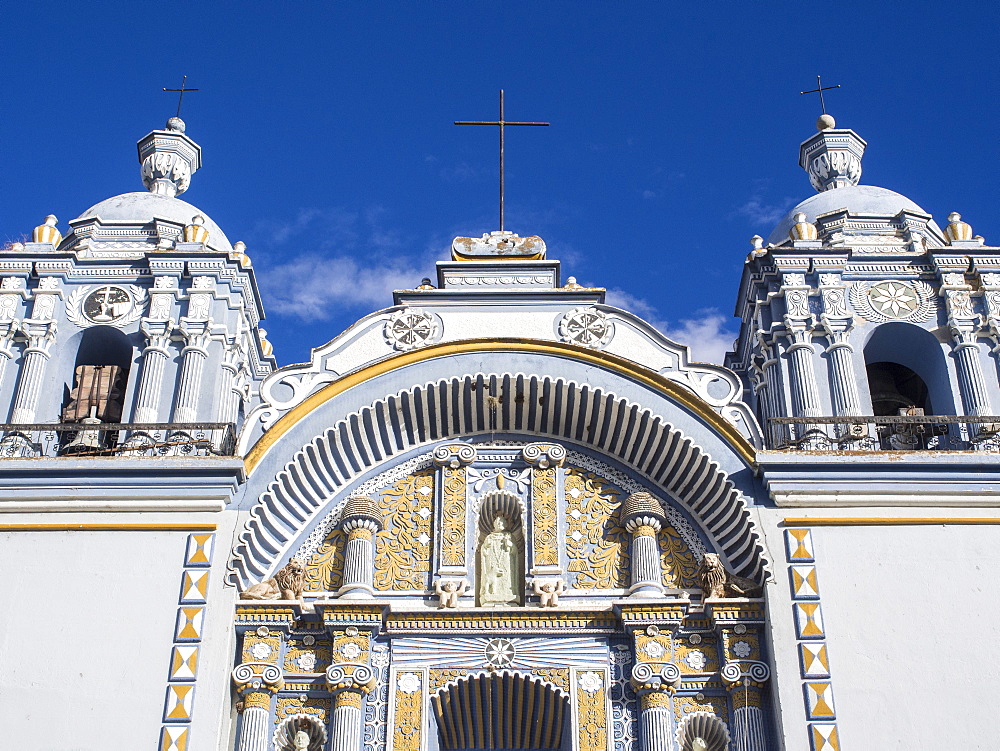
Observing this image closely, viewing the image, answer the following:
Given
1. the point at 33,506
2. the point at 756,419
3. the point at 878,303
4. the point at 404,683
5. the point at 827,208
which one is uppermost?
the point at 827,208

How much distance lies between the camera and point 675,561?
14508mm

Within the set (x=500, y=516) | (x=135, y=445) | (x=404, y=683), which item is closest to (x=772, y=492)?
(x=500, y=516)

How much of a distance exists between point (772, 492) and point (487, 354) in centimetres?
329

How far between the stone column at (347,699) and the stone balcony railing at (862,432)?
461cm

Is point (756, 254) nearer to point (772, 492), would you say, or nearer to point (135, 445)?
point (772, 492)

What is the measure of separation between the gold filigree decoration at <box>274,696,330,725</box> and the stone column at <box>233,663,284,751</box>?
11cm

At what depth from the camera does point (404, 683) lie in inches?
530

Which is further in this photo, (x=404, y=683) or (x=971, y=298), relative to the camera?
(x=971, y=298)

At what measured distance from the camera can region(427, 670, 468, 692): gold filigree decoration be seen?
44.2 ft

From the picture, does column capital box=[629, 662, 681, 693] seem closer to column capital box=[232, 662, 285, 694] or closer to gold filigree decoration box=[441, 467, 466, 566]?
gold filigree decoration box=[441, 467, 466, 566]

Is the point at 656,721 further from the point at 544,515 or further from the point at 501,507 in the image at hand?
the point at 501,507

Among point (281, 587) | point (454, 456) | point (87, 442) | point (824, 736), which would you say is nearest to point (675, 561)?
point (454, 456)

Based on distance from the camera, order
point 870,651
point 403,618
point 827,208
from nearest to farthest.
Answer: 1. point 870,651
2. point 403,618
3. point 827,208

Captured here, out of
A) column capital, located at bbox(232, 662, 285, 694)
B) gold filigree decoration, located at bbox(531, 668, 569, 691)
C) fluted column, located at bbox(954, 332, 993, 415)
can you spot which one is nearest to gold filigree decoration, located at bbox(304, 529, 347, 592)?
column capital, located at bbox(232, 662, 285, 694)
